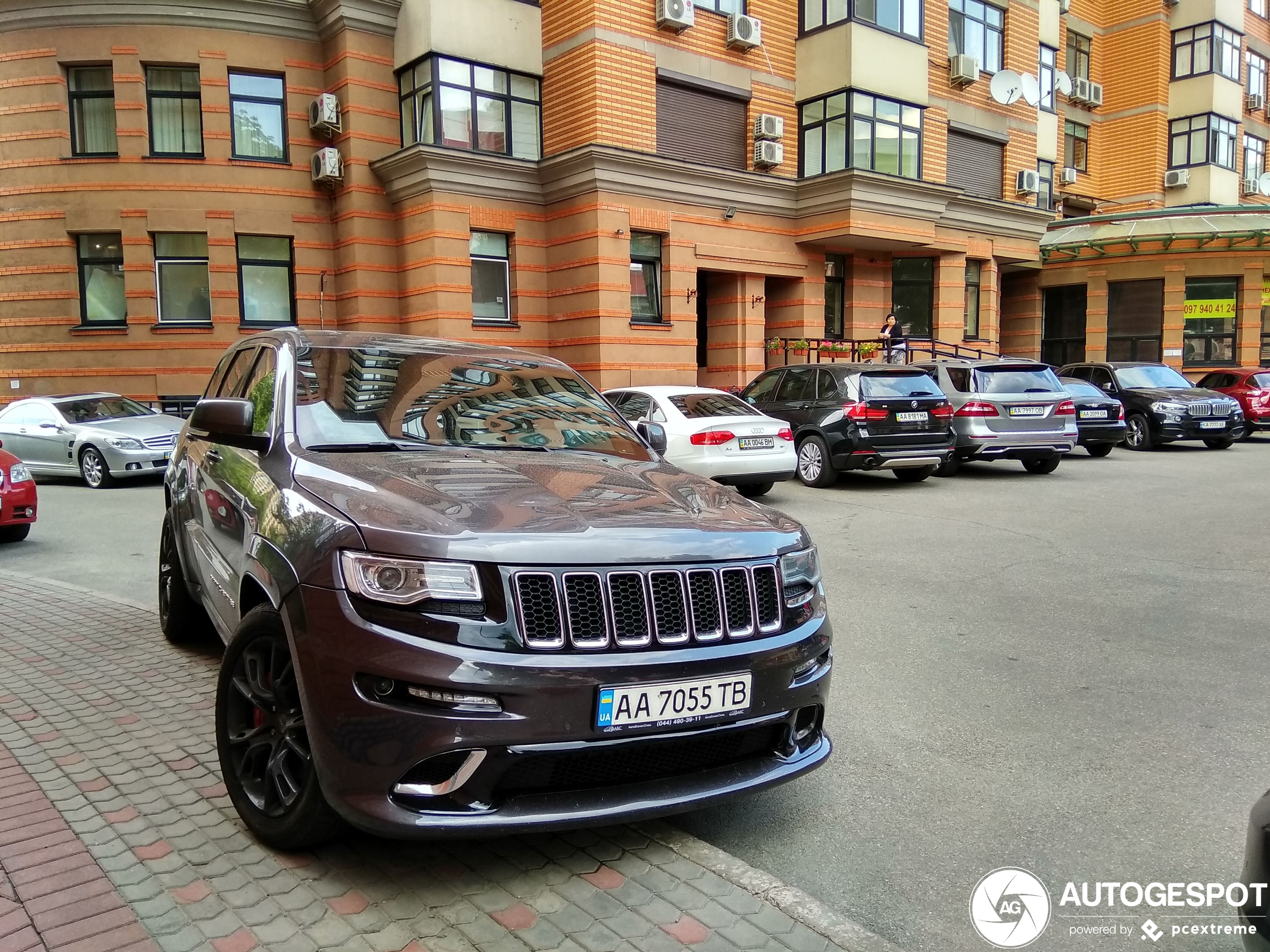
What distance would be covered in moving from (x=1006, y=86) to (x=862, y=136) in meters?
6.73

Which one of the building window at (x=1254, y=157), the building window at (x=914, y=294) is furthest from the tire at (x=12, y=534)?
the building window at (x=1254, y=157)

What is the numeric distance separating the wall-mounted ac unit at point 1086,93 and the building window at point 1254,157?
7.64m

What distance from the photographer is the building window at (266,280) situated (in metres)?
20.2

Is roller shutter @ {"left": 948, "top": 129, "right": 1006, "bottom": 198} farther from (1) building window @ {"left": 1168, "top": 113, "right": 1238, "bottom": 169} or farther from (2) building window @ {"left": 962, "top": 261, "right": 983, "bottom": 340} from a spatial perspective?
(1) building window @ {"left": 1168, "top": 113, "right": 1238, "bottom": 169}

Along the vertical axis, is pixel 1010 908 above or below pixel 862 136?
below

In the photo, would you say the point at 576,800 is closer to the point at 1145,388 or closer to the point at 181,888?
the point at 181,888

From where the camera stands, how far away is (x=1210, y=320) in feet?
97.6

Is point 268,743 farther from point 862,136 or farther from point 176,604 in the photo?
point 862,136

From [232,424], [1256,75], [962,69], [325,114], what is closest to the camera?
[232,424]

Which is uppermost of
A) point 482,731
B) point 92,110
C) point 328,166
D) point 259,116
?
point 92,110

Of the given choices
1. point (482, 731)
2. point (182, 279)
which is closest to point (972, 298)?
point (182, 279)

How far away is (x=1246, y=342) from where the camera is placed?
29672mm

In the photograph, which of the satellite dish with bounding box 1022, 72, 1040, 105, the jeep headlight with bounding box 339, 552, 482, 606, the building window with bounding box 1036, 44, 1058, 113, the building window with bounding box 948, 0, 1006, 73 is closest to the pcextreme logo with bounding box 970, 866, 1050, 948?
the jeep headlight with bounding box 339, 552, 482, 606

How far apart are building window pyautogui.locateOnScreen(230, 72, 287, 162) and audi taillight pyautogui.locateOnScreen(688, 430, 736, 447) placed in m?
14.1
